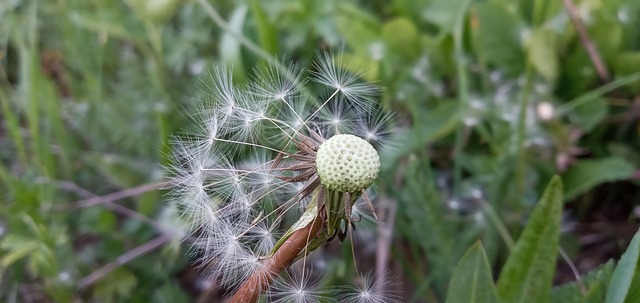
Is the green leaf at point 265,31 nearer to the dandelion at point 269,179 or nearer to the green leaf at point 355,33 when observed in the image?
the green leaf at point 355,33

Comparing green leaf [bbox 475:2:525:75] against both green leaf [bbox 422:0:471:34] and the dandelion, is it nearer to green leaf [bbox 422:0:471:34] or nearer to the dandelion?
green leaf [bbox 422:0:471:34]

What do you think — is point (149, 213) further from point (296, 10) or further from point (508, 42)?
point (508, 42)

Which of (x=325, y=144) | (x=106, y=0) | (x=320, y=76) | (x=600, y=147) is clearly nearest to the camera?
(x=325, y=144)

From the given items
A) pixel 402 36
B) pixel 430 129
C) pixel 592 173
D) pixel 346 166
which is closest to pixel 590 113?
pixel 592 173

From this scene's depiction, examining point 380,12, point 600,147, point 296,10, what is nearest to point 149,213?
point 296,10

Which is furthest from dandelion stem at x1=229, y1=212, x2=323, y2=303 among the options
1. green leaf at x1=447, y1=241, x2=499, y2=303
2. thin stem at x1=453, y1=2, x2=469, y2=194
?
thin stem at x1=453, y1=2, x2=469, y2=194

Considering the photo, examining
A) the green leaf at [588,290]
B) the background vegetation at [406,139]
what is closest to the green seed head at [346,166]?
the green leaf at [588,290]
